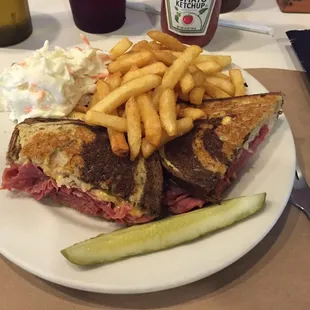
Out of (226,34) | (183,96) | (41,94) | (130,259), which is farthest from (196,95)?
(226,34)

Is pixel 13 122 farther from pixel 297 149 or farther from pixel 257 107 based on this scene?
pixel 297 149

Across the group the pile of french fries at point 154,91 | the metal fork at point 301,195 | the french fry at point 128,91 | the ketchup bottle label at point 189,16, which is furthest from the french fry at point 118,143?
the ketchup bottle label at point 189,16

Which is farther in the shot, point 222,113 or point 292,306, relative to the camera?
point 222,113

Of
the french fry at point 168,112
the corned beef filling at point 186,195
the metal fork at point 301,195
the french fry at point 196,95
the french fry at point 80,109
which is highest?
the french fry at point 168,112

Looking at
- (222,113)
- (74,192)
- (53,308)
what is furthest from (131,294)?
(222,113)

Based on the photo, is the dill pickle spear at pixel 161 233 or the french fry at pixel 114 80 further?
the french fry at pixel 114 80

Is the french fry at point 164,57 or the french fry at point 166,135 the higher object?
the french fry at point 164,57

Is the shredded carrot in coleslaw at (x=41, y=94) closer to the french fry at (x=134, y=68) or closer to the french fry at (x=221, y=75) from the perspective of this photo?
the french fry at (x=134, y=68)

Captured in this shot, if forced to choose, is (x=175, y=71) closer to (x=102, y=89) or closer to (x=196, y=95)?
(x=196, y=95)
